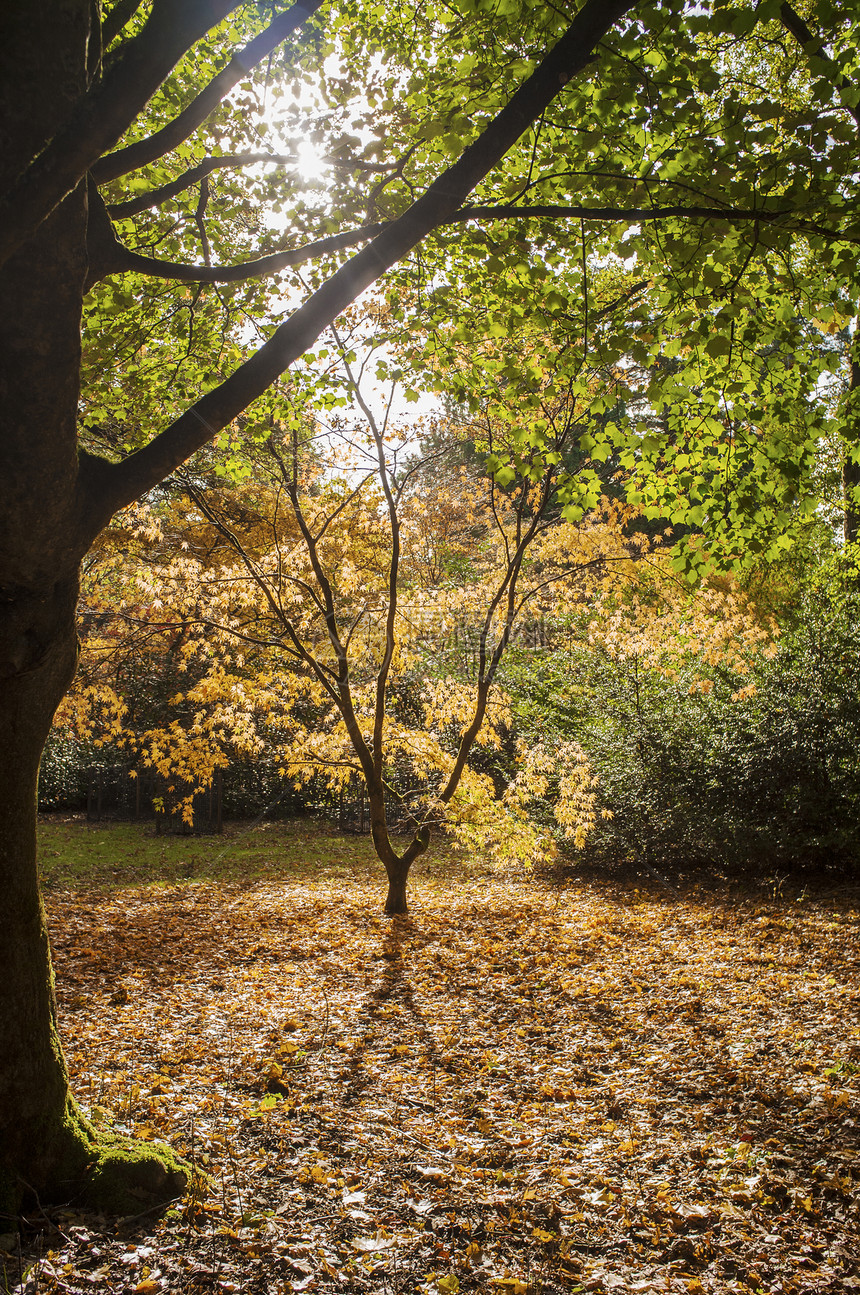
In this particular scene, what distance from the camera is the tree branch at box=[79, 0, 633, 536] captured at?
2.78 metres

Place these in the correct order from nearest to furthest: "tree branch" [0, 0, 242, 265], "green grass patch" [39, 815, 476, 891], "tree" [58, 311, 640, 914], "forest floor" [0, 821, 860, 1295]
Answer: "tree branch" [0, 0, 242, 265]
"forest floor" [0, 821, 860, 1295]
"tree" [58, 311, 640, 914]
"green grass patch" [39, 815, 476, 891]

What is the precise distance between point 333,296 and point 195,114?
119 centimetres

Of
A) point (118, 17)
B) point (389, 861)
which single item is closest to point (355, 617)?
point (389, 861)

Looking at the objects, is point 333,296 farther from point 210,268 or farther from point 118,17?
point 118,17

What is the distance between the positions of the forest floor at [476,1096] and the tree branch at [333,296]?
2.68 m

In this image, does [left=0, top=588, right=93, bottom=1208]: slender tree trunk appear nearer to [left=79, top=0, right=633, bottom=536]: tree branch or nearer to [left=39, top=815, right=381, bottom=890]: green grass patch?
[left=79, top=0, right=633, bottom=536]: tree branch

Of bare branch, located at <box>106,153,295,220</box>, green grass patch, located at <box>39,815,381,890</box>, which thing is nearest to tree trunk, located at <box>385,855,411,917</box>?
green grass patch, located at <box>39,815,381,890</box>

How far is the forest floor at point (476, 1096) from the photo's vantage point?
8.64 feet

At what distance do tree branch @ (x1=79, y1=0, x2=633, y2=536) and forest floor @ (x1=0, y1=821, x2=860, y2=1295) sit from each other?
2.68 metres

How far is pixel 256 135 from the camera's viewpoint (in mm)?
5773

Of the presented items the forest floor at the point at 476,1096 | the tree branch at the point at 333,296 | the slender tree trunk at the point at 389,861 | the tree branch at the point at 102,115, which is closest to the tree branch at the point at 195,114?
the tree branch at the point at 102,115

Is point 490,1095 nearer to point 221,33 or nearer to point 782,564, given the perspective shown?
point 221,33

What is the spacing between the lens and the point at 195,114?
327 centimetres

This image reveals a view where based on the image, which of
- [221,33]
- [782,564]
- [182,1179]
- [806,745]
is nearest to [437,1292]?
[182,1179]
